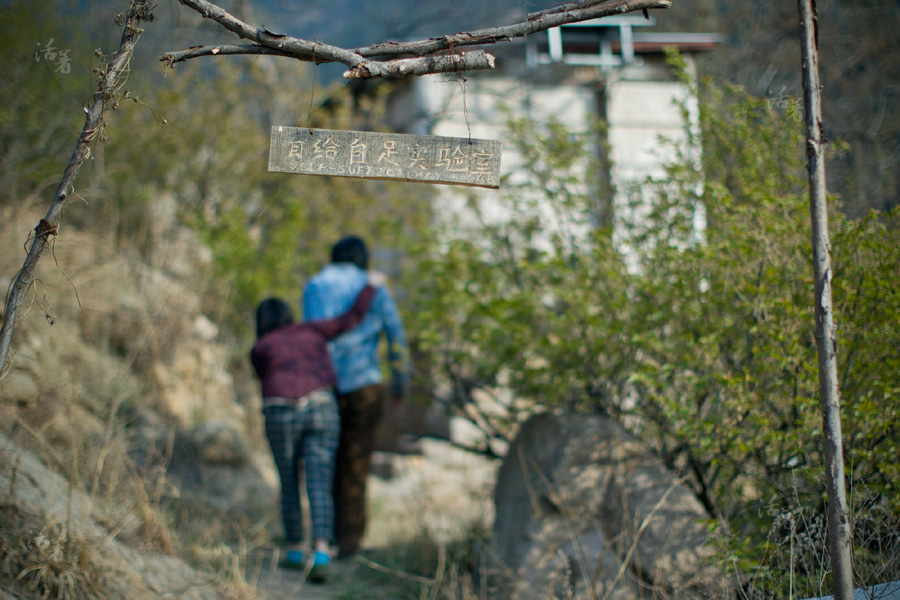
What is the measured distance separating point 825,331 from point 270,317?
3344 mm

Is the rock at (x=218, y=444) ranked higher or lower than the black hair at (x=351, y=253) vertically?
lower

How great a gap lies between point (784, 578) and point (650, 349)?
147 centimetres

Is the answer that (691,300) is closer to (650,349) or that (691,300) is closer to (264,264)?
(650,349)

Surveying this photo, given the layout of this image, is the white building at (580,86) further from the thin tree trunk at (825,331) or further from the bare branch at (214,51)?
the thin tree trunk at (825,331)

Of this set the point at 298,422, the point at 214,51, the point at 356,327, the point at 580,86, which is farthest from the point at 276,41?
the point at 580,86

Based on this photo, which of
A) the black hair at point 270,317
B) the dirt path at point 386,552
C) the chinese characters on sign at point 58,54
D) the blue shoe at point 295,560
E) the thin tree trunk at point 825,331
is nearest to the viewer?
the thin tree trunk at point 825,331

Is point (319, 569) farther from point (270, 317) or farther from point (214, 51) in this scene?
point (214, 51)

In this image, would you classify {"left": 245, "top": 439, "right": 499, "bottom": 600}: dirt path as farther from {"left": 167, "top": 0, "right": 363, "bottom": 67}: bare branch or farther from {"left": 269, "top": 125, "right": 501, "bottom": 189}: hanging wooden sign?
{"left": 167, "top": 0, "right": 363, "bottom": 67}: bare branch

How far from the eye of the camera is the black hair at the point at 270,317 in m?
4.50

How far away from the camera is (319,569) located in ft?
12.8

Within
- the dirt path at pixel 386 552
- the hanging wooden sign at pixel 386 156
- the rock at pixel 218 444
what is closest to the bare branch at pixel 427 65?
the hanging wooden sign at pixel 386 156

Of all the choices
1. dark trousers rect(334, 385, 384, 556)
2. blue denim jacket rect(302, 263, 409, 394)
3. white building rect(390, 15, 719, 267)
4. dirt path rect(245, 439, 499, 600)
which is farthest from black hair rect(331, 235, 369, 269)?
white building rect(390, 15, 719, 267)

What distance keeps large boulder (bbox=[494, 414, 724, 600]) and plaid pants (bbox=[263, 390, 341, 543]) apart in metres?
1.14

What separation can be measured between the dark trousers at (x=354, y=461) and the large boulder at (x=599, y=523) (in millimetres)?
1101
